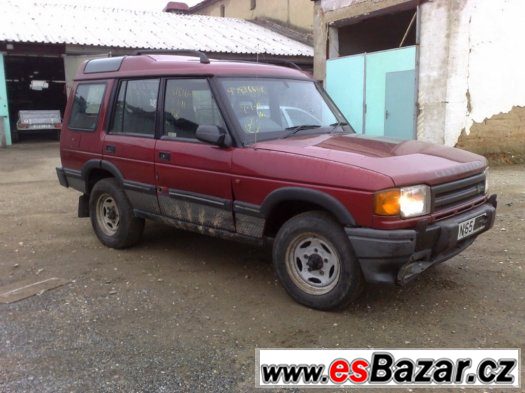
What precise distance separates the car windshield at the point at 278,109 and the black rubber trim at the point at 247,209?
0.52m

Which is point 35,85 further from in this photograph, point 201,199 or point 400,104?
point 201,199

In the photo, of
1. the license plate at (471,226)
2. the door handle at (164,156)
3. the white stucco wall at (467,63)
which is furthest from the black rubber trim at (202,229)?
the white stucco wall at (467,63)

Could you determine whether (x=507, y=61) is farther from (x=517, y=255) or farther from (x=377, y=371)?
(x=377, y=371)

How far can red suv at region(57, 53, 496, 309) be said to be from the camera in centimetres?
343

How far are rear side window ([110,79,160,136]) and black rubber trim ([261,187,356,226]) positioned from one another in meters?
1.57

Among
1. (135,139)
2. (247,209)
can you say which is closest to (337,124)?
(247,209)

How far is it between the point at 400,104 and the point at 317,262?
8.34 meters

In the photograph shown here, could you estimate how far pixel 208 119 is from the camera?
4.32 metres

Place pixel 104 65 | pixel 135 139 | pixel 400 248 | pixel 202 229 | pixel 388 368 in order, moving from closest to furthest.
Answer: pixel 388 368 → pixel 400 248 → pixel 202 229 → pixel 135 139 → pixel 104 65

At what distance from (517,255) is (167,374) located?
3.72 m

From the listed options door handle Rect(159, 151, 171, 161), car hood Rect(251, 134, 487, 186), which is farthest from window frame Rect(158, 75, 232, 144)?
car hood Rect(251, 134, 487, 186)

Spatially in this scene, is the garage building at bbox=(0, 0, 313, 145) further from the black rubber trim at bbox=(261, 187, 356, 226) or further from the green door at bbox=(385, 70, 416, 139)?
the black rubber trim at bbox=(261, 187, 356, 226)

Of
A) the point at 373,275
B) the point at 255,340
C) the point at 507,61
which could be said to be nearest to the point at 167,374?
the point at 255,340

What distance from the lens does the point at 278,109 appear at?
14.6 ft
